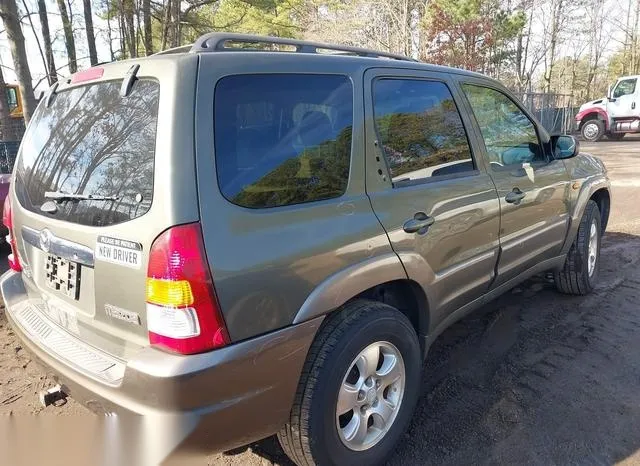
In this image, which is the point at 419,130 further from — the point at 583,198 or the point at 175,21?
the point at 175,21

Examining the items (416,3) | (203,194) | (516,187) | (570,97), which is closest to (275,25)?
(416,3)

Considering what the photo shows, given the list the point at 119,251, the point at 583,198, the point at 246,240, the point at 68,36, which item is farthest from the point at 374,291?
the point at 68,36

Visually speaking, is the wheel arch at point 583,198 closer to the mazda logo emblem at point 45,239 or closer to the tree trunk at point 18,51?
the mazda logo emblem at point 45,239

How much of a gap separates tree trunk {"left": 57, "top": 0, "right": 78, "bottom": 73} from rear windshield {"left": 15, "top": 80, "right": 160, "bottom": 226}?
16163 millimetres

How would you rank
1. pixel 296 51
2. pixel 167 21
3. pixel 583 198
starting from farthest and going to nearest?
pixel 167 21 → pixel 583 198 → pixel 296 51

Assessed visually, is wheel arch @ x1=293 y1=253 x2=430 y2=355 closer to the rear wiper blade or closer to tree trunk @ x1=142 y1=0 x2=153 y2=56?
the rear wiper blade

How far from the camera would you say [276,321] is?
1910mm

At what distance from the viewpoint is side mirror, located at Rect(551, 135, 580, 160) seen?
383 cm

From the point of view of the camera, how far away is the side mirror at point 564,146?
3834 millimetres

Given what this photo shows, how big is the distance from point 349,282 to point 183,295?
2.33 ft

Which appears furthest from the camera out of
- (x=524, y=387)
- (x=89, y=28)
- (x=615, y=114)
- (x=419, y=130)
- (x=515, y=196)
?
(x=615, y=114)

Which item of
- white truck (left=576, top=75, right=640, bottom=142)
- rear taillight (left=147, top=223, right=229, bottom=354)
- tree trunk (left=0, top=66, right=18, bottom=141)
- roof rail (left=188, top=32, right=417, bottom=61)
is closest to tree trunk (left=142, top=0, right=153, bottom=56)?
tree trunk (left=0, top=66, right=18, bottom=141)

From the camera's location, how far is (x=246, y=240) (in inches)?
72.0

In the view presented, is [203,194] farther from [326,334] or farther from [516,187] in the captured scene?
[516,187]
